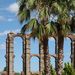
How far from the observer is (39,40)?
3131 cm

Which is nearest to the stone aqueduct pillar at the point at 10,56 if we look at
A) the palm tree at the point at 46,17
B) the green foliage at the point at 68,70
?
the green foliage at the point at 68,70

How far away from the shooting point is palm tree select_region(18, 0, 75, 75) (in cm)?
3088

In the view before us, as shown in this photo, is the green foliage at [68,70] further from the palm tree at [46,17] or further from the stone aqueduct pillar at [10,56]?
the stone aqueduct pillar at [10,56]

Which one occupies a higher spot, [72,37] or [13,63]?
[72,37]

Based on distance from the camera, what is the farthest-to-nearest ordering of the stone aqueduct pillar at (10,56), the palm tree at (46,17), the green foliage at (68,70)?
the stone aqueduct pillar at (10,56) < the green foliage at (68,70) < the palm tree at (46,17)

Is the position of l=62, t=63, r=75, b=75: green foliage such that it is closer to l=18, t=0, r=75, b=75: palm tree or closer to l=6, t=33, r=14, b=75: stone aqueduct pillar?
l=18, t=0, r=75, b=75: palm tree

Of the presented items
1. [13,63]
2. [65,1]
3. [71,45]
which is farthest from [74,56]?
[65,1]

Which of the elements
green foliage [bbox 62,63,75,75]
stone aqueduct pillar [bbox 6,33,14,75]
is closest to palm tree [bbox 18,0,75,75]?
green foliage [bbox 62,63,75,75]

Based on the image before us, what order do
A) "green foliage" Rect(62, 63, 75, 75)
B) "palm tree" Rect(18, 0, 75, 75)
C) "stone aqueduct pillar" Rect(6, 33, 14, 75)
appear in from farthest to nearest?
"stone aqueduct pillar" Rect(6, 33, 14, 75) → "green foliage" Rect(62, 63, 75, 75) → "palm tree" Rect(18, 0, 75, 75)

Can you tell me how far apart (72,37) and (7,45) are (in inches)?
438

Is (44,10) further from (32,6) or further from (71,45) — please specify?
(71,45)

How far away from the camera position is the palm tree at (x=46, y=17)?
1216 inches

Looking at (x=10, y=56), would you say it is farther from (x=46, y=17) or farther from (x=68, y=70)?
(x=46, y=17)

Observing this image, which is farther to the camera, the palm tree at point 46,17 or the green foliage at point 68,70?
the green foliage at point 68,70
